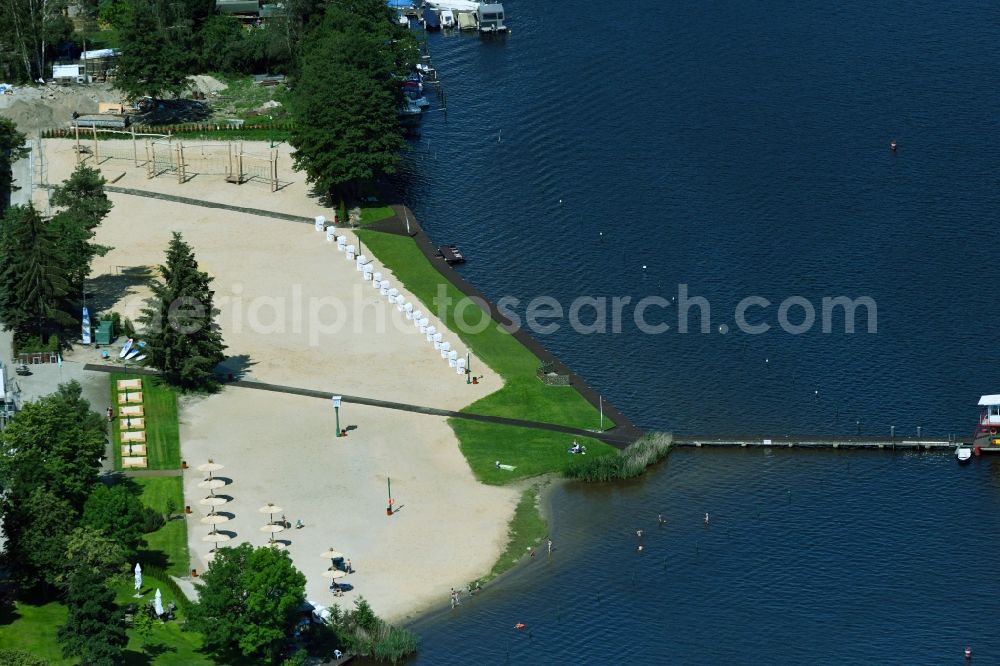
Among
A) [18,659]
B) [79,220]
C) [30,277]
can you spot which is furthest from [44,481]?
[79,220]

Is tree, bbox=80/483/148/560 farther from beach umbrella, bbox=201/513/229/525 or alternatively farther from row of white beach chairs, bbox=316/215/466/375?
row of white beach chairs, bbox=316/215/466/375

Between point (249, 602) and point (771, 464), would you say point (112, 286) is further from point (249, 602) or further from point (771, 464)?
point (771, 464)

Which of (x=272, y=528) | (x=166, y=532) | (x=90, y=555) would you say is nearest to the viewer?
(x=90, y=555)

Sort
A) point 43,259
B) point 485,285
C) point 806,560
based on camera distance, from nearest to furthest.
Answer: point 806,560, point 43,259, point 485,285

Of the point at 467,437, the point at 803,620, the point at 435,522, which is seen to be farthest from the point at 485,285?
the point at 803,620

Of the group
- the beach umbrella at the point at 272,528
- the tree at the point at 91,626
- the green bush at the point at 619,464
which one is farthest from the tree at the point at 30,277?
the tree at the point at 91,626

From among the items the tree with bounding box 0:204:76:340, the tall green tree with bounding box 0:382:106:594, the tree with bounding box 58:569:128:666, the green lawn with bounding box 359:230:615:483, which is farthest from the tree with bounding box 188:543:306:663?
the tree with bounding box 0:204:76:340

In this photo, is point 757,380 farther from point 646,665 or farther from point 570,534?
point 646,665
